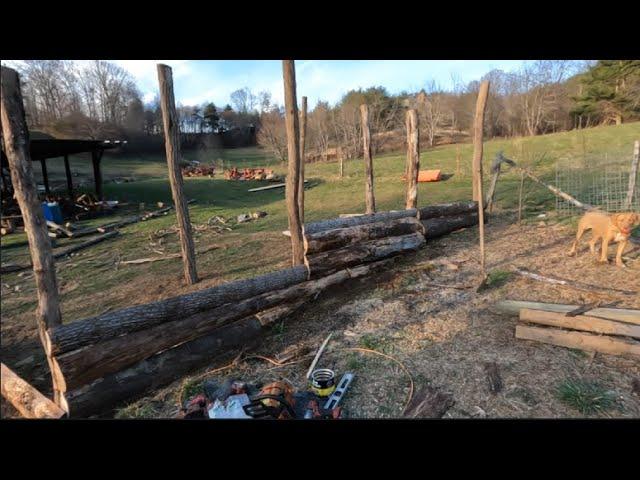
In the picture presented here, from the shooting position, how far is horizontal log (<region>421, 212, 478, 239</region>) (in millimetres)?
6434

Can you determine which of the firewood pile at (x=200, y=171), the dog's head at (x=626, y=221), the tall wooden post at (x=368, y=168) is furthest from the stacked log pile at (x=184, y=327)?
the firewood pile at (x=200, y=171)

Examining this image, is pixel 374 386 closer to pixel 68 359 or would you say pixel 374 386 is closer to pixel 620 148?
pixel 68 359

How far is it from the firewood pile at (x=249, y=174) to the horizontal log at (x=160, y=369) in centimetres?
1442

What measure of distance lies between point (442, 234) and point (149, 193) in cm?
1126

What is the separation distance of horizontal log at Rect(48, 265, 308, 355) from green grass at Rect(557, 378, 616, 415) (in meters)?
2.88

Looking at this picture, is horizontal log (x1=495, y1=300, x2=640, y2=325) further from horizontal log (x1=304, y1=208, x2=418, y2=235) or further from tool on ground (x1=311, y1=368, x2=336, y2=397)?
horizontal log (x1=304, y1=208, x2=418, y2=235)

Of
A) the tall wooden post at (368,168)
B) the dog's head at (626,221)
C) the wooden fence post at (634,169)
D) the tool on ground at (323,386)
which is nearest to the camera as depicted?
the tool on ground at (323,386)

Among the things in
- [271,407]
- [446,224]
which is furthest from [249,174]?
[271,407]

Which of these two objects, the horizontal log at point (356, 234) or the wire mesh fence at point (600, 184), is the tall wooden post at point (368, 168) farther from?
the wire mesh fence at point (600, 184)

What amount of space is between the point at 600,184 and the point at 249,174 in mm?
14482

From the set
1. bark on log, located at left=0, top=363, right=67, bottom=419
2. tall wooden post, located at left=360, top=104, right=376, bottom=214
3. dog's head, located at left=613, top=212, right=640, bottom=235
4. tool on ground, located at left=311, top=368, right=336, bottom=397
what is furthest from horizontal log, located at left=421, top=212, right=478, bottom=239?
bark on log, located at left=0, top=363, right=67, bottom=419

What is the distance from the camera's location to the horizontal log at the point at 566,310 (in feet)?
10.3
